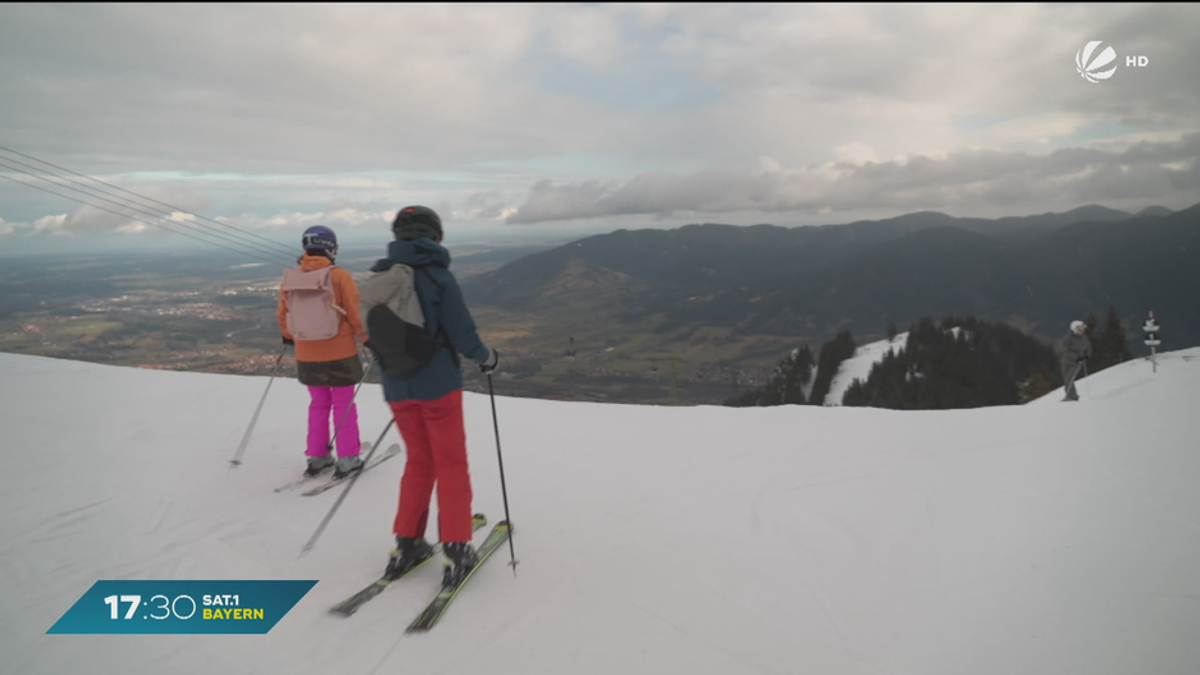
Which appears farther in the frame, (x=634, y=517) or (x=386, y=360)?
(x=634, y=517)

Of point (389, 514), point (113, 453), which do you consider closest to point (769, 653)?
point (389, 514)

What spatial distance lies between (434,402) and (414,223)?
124 centimetres

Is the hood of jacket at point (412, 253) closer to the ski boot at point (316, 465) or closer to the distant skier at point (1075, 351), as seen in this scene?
the ski boot at point (316, 465)

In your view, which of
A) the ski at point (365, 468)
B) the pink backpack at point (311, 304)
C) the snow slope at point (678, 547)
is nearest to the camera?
the snow slope at point (678, 547)

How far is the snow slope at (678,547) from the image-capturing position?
3082 millimetres

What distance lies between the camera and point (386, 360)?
3537mm

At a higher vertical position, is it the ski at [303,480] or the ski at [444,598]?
the ski at [303,480]

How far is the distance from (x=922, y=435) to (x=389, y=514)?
279 inches

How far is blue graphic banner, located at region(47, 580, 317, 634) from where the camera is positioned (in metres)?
3.29

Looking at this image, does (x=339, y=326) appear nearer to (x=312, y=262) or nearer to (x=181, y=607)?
(x=312, y=262)

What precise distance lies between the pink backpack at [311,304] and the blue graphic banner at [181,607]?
242 cm

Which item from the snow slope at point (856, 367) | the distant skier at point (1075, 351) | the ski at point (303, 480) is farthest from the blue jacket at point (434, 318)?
the snow slope at point (856, 367)

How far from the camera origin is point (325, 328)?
5.38 meters

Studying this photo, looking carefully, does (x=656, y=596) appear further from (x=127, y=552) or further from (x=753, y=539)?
(x=127, y=552)
